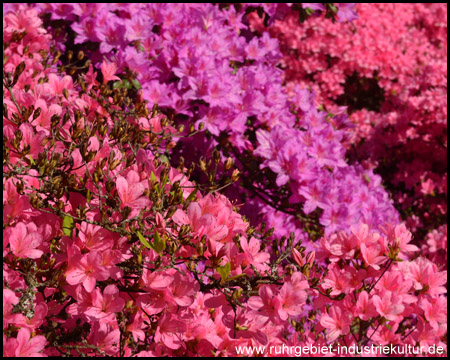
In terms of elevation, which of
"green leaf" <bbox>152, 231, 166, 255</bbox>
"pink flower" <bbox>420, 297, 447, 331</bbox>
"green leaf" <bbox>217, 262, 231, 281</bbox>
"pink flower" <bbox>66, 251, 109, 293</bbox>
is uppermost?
"green leaf" <bbox>152, 231, 166, 255</bbox>

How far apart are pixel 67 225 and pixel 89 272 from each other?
194 mm

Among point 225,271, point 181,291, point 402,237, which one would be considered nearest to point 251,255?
point 225,271

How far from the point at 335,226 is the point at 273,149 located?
0.58 metres

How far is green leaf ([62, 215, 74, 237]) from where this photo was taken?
159cm

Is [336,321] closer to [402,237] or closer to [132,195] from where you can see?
[402,237]

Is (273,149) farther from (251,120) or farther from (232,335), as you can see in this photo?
(232,335)

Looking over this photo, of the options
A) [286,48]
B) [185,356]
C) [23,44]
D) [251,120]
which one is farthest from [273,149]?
[286,48]

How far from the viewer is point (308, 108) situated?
3438mm

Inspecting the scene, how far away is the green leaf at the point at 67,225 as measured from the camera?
62.6 inches

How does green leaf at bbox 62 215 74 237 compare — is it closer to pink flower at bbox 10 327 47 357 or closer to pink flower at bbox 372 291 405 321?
pink flower at bbox 10 327 47 357

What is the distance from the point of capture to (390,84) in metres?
5.68

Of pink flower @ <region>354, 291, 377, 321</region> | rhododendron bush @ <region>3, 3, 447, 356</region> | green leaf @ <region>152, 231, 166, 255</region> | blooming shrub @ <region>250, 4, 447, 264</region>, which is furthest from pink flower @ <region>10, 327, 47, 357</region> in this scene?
blooming shrub @ <region>250, 4, 447, 264</region>

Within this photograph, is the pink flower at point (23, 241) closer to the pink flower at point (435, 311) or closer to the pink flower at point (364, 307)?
the pink flower at point (364, 307)

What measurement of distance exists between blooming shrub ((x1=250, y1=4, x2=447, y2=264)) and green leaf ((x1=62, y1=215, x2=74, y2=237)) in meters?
3.81
